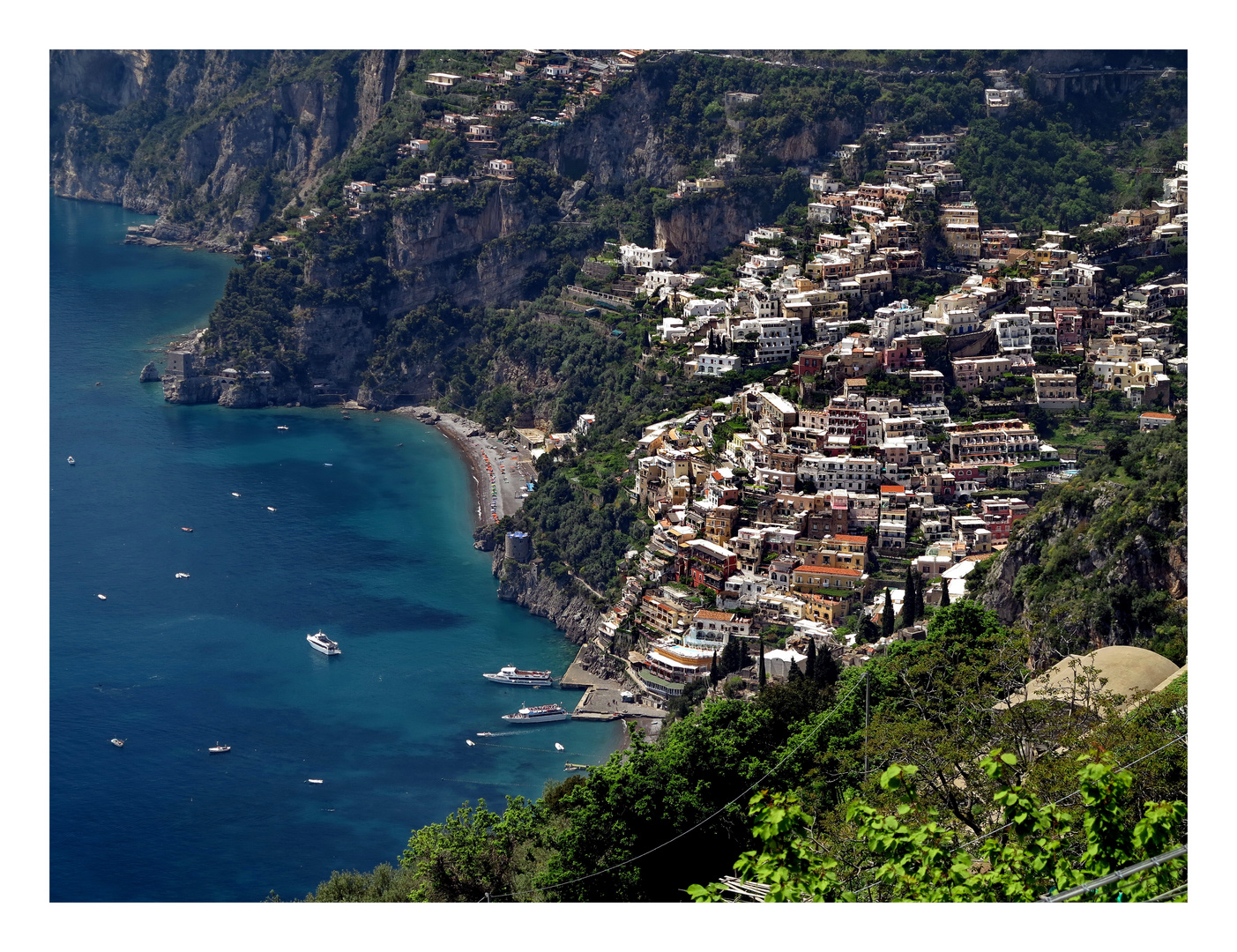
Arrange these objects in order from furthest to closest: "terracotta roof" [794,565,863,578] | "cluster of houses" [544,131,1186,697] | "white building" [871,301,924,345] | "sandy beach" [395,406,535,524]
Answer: "sandy beach" [395,406,535,524]
"white building" [871,301,924,345]
"cluster of houses" [544,131,1186,697]
"terracotta roof" [794,565,863,578]

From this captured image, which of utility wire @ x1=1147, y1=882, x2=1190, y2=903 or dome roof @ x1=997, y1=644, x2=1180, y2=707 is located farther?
dome roof @ x1=997, y1=644, x2=1180, y2=707

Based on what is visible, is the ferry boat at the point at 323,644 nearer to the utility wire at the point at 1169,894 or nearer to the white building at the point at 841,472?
the white building at the point at 841,472

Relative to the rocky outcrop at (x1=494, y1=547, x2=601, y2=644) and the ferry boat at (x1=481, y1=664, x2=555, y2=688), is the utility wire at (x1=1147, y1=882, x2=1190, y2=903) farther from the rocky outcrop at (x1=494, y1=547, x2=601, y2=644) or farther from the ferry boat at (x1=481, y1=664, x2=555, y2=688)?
the rocky outcrop at (x1=494, y1=547, x2=601, y2=644)

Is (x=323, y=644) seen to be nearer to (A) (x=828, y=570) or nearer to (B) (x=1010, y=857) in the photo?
(A) (x=828, y=570)

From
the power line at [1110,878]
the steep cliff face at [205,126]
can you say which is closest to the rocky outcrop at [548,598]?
the power line at [1110,878]

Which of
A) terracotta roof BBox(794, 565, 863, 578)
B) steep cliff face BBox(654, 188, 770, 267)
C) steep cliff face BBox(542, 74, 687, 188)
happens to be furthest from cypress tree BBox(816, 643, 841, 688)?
steep cliff face BBox(542, 74, 687, 188)

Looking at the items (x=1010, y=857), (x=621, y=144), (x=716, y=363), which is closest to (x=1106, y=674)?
(x=1010, y=857)
